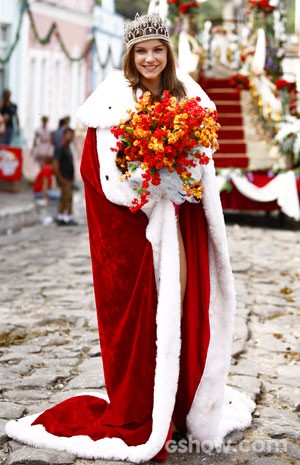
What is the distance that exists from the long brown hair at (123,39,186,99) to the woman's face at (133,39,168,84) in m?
0.04

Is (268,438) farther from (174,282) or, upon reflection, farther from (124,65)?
(124,65)

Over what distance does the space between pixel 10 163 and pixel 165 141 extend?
44.8 feet

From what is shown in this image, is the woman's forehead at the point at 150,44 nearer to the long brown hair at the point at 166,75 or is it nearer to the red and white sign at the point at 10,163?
the long brown hair at the point at 166,75

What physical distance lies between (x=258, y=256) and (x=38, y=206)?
5766 millimetres

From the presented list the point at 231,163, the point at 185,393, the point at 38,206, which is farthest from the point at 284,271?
the point at 38,206

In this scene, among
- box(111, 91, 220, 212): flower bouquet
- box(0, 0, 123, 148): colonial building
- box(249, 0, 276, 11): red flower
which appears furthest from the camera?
box(0, 0, 123, 148): colonial building

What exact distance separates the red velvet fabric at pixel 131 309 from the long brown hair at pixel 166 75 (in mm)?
306

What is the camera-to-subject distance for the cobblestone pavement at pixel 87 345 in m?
4.48

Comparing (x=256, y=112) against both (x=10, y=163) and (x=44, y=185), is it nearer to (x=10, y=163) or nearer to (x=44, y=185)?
(x=44, y=185)

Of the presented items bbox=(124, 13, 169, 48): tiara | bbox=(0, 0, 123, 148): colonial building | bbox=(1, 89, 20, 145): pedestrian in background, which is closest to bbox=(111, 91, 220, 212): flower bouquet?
bbox=(124, 13, 169, 48): tiara

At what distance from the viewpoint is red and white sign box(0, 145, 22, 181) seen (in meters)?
17.1

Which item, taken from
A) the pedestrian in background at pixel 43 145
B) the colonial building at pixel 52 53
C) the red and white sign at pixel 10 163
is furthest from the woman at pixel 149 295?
the colonial building at pixel 52 53

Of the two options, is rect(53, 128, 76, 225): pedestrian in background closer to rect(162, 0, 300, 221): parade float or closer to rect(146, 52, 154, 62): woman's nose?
rect(162, 0, 300, 221): parade float

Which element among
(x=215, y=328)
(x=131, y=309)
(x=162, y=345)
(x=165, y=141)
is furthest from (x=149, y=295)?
(x=165, y=141)
